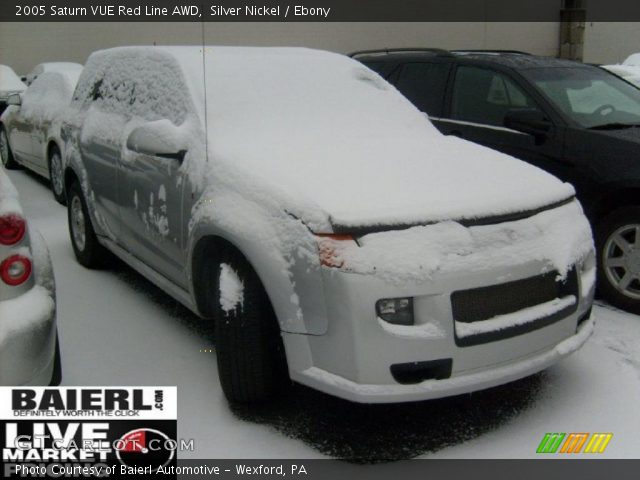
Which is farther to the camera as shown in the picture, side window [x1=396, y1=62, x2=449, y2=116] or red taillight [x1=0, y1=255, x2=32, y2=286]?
side window [x1=396, y1=62, x2=449, y2=116]

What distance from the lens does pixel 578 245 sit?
320cm

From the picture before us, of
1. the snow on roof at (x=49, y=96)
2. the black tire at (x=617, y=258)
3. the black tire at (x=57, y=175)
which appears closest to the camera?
the black tire at (x=617, y=258)

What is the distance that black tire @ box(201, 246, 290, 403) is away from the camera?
3.06m

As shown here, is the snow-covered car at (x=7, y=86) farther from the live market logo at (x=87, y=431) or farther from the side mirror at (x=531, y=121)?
the live market logo at (x=87, y=431)

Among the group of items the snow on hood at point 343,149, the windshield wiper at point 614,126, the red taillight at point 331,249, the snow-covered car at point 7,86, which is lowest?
the snow-covered car at point 7,86

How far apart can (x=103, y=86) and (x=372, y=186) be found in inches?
113

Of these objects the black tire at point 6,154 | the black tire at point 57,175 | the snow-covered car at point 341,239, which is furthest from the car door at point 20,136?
the snow-covered car at point 341,239

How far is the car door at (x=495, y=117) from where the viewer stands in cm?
487

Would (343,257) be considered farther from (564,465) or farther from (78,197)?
(78,197)

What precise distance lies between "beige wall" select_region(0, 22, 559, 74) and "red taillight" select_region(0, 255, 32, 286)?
16.0m

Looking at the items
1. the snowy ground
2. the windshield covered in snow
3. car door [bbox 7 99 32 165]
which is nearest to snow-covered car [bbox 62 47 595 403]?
the snowy ground

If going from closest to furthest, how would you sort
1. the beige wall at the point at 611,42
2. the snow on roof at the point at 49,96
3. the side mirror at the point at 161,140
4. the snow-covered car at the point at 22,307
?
the snow-covered car at the point at 22,307
the side mirror at the point at 161,140
the snow on roof at the point at 49,96
the beige wall at the point at 611,42

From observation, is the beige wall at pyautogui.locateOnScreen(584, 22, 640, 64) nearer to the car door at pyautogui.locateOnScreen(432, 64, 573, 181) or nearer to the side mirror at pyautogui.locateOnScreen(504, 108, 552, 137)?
the car door at pyautogui.locateOnScreen(432, 64, 573, 181)

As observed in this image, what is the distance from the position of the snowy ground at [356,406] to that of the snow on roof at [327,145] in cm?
96
